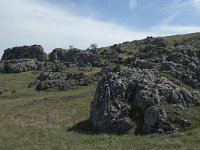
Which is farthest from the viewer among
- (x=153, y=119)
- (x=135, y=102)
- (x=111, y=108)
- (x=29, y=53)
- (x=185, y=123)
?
(x=29, y=53)

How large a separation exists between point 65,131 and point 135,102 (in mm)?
9438

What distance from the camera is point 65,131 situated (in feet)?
163

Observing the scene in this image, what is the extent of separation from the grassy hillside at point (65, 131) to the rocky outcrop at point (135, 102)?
1.54 metres

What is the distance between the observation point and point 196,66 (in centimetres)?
8175

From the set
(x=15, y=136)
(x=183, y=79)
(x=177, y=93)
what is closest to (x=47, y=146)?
(x=15, y=136)

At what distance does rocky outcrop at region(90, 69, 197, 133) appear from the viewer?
4584 centimetres

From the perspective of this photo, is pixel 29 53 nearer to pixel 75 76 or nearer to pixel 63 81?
pixel 75 76

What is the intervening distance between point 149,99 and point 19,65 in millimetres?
88284

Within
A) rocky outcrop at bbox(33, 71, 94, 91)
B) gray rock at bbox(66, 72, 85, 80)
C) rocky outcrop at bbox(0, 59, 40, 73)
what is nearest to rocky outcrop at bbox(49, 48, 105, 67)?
rocky outcrop at bbox(0, 59, 40, 73)

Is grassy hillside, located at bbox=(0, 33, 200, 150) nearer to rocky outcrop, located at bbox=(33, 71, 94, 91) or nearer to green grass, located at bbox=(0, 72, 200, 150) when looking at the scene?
green grass, located at bbox=(0, 72, 200, 150)

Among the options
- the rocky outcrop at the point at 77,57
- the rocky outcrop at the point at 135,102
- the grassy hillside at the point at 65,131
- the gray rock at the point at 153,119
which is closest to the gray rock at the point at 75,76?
the grassy hillside at the point at 65,131

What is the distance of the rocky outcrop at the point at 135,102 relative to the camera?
150ft

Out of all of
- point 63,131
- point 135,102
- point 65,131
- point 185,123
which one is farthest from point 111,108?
point 185,123

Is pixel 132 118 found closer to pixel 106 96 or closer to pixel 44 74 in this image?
pixel 106 96
